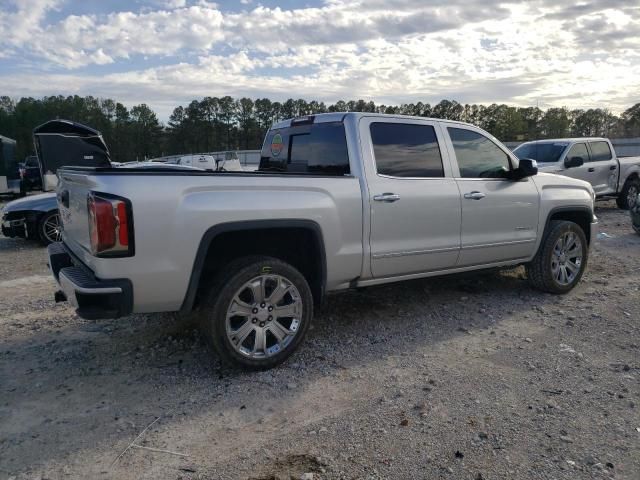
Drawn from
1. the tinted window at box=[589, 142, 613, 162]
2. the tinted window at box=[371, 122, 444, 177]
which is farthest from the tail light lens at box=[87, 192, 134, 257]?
the tinted window at box=[589, 142, 613, 162]

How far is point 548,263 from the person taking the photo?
222 inches

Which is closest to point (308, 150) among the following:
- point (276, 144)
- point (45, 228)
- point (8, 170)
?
point (276, 144)

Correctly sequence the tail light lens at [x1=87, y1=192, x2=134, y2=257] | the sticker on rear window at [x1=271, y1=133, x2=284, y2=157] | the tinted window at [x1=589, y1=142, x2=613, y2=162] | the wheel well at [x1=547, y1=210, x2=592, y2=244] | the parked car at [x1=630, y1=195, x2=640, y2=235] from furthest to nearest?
the tinted window at [x1=589, y1=142, x2=613, y2=162] → the parked car at [x1=630, y1=195, x2=640, y2=235] → the wheel well at [x1=547, y1=210, x2=592, y2=244] → the sticker on rear window at [x1=271, y1=133, x2=284, y2=157] → the tail light lens at [x1=87, y1=192, x2=134, y2=257]

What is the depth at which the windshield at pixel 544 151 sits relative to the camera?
12.1 m

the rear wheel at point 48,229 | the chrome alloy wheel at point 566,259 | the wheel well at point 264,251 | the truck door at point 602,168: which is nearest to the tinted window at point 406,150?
the wheel well at point 264,251

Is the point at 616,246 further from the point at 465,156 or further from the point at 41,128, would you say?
the point at 41,128

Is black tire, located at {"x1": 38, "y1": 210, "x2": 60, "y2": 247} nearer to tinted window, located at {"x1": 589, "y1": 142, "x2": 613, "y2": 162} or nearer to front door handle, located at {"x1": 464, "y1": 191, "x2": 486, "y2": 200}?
front door handle, located at {"x1": 464, "y1": 191, "x2": 486, "y2": 200}

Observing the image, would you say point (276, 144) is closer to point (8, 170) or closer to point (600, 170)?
point (600, 170)

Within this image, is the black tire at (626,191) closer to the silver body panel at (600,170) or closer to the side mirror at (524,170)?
the silver body panel at (600,170)

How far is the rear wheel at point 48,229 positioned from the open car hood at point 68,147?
65.5 inches

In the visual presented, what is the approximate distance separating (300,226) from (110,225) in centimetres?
134

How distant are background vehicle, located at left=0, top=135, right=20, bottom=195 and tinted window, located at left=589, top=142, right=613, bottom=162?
19429 millimetres

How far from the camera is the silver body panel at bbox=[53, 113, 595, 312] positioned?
10.8 ft

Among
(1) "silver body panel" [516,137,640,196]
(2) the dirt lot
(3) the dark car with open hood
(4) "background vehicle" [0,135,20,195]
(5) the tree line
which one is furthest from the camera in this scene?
(5) the tree line
